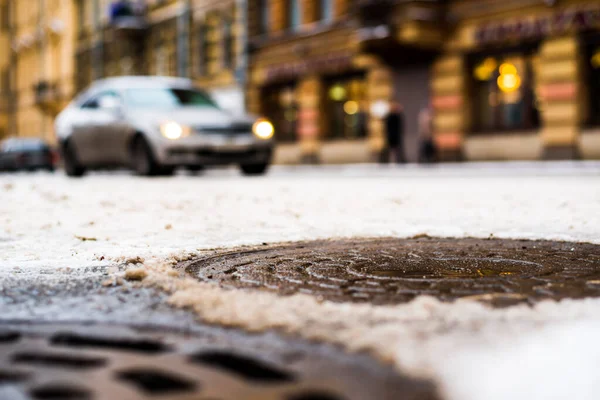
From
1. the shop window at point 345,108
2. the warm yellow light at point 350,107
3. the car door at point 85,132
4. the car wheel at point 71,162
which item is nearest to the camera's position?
the car door at point 85,132

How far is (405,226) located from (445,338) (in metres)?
3.29

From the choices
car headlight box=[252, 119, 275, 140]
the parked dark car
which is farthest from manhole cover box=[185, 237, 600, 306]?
the parked dark car

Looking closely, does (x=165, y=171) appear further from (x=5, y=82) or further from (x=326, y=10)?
(x=5, y=82)

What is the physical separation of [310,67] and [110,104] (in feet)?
36.9

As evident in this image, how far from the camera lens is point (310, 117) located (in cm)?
2377

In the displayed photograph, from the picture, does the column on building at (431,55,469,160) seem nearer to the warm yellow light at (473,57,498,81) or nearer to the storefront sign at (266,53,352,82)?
the warm yellow light at (473,57,498,81)

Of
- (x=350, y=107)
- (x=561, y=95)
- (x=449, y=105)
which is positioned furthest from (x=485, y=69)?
(x=350, y=107)

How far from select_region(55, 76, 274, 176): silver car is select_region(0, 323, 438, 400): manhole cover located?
9.86 m

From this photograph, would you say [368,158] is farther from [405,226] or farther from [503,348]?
[503,348]

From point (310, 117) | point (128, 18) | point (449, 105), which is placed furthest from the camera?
point (128, 18)

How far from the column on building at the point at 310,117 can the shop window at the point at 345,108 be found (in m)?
0.26

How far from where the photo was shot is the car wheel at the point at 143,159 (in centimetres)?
1220

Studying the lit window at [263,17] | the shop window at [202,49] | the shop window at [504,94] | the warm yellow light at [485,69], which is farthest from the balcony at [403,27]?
the shop window at [202,49]

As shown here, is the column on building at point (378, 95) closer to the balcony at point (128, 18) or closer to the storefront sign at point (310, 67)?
the storefront sign at point (310, 67)
